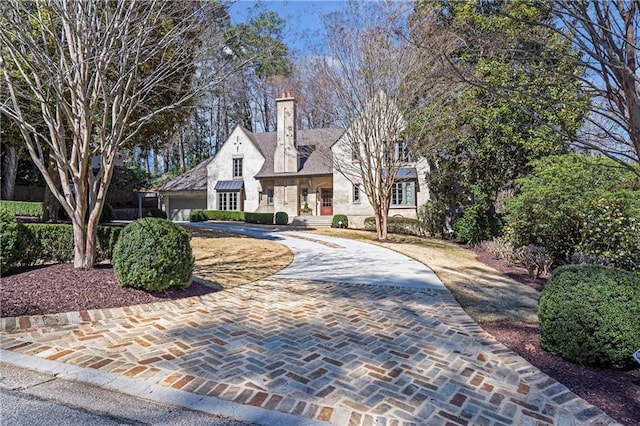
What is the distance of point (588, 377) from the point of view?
3.35 metres

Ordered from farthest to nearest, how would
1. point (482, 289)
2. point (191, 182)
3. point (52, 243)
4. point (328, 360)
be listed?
point (191, 182) < point (482, 289) < point (52, 243) < point (328, 360)

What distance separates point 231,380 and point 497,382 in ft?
7.99

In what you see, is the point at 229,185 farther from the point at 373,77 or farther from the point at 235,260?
the point at 235,260

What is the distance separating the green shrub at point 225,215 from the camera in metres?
24.8

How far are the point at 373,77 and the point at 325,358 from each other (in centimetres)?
1127

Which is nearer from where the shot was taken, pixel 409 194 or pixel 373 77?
pixel 373 77

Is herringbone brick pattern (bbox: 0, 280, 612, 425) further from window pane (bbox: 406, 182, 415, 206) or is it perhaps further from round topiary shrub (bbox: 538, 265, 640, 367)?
window pane (bbox: 406, 182, 415, 206)

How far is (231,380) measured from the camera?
3.11m

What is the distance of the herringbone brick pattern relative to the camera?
2.80 meters

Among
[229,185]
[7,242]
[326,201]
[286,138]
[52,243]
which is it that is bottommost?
[52,243]

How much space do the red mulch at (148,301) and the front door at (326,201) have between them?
19.3 metres

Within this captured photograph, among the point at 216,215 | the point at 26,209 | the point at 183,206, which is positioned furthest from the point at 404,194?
the point at 26,209

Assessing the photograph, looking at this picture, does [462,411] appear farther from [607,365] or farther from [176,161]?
[176,161]

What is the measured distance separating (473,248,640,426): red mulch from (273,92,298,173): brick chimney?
21.9 meters
